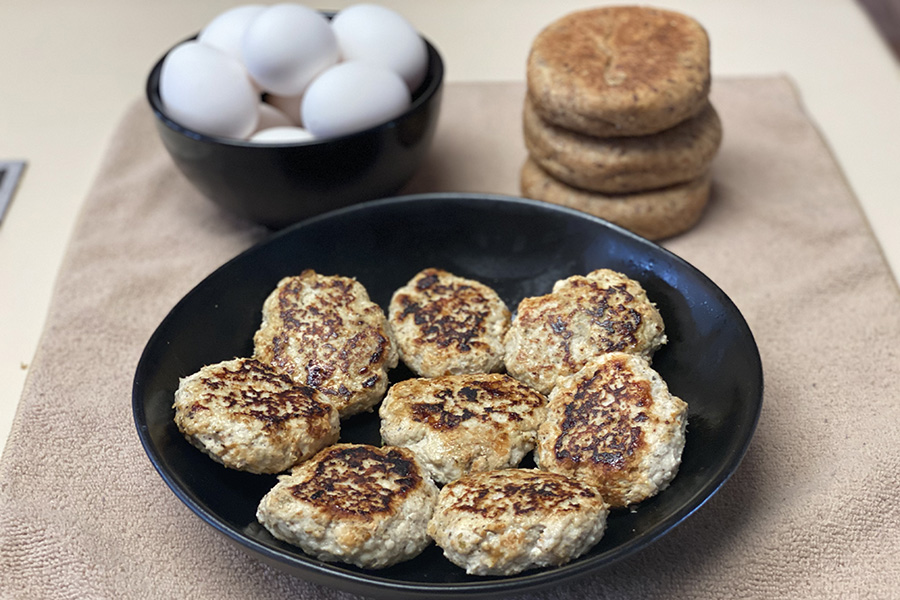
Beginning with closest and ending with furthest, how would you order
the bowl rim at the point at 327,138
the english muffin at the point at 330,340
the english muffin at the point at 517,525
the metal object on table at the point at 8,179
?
1. the english muffin at the point at 517,525
2. the english muffin at the point at 330,340
3. the bowl rim at the point at 327,138
4. the metal object on table at the point at 8,179

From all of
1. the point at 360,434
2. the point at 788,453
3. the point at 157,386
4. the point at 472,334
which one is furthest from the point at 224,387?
the point at 788,453

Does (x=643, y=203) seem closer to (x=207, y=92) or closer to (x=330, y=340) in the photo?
(x=330, y=340)

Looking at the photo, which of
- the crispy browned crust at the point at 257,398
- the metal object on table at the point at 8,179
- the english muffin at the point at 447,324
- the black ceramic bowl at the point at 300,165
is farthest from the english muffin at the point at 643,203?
the metal object on table at the point at 8,179

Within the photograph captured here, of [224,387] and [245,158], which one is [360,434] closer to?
[224,387]

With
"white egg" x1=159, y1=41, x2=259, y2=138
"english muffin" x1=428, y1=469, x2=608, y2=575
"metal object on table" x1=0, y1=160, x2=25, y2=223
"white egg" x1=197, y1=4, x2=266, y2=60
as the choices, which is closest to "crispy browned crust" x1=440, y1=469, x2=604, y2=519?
"english muffin" x1=428, y1=469, x2=608, y2=575

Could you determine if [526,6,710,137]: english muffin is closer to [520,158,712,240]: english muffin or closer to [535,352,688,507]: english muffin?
[520,158,712,240]: english muffin

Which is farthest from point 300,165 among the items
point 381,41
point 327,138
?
point 381,41

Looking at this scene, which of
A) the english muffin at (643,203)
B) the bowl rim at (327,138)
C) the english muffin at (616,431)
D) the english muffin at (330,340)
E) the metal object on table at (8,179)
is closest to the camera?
the english muffin at (616,431)

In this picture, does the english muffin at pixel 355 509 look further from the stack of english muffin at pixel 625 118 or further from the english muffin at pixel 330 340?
the stack of english muffin at pixel 625 118
